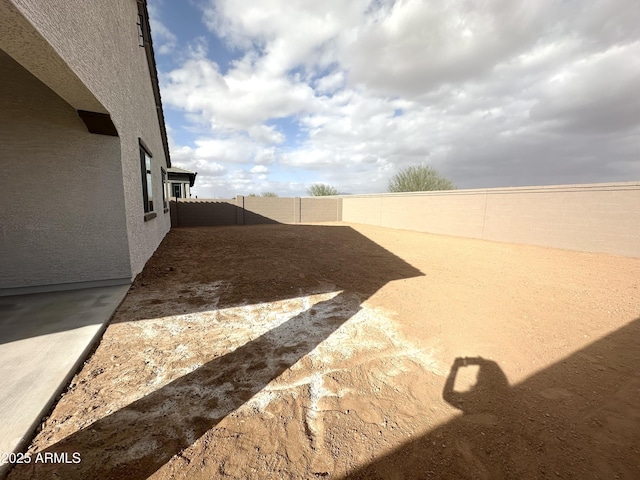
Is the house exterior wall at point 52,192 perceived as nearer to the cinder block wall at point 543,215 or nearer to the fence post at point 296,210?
the cinder block wall at point 543,215

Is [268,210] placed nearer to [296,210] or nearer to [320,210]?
[296,210]

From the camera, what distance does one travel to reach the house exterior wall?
358 centimetres

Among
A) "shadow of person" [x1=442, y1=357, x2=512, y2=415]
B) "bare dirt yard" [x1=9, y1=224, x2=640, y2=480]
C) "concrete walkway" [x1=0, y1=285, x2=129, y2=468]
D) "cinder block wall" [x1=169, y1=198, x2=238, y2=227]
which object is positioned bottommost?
"shadow of person" [x1=442, y1=357, x2=512, y2=415]

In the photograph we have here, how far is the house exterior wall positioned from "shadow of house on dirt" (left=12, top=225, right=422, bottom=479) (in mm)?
987

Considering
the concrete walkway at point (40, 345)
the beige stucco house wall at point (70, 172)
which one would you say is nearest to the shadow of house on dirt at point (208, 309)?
the concrete walkway at point (40, 345)

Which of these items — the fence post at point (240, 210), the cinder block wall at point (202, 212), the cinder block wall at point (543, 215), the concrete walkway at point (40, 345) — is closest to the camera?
the concrete walkway at point (40, 345)

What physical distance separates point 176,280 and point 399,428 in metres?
4.66

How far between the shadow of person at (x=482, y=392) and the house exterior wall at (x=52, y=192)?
4.96 metres

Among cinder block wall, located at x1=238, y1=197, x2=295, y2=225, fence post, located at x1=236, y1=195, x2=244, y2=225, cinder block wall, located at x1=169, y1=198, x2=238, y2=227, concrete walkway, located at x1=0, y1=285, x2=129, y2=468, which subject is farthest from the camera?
cinder block wall, located at x1=238, y1=197, x2=295, y2=225

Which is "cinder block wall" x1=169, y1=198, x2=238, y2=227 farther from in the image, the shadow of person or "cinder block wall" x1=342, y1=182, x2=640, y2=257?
the shadow of person

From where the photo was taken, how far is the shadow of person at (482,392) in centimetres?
213

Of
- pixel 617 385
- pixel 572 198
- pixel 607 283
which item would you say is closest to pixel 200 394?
pixel 617 385

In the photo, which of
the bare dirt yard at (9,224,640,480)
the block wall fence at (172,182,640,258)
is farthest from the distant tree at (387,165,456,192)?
the bare dirt yard at (9,224,640,480)

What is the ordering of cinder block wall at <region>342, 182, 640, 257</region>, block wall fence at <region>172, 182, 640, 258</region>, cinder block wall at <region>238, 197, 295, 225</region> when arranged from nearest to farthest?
cinder block wall at <region>342, 182, 640, 257</region>
block wall fence at <region>172, 182, 640, 258</region>
cinder block wall at <region>238, 197, 295, 225</region>
